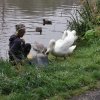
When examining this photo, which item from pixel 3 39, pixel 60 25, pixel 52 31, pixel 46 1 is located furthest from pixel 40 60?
pixel 46 1

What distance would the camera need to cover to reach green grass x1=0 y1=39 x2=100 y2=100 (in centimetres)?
668

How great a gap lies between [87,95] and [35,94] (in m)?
0.92

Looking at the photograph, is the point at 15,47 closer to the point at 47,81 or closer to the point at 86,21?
the point at 47,81

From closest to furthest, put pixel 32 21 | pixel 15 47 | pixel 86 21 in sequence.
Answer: pixel 15 47
pixel 86 21
pixel 32 21

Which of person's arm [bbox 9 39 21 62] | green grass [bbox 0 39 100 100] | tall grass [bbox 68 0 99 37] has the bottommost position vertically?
green grass [bbox 0 39 100 100]

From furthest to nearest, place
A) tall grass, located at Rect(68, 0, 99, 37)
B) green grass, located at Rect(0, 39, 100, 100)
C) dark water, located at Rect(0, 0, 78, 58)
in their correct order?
dark water, located at Rect(0, 0, 78, 58) < tall grass, located at Rect(68, 0, 99, 37) < green grass, located at Rect(0, 39, 100, 100)

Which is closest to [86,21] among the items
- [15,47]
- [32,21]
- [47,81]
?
[15,47]

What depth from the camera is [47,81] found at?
23.3ft

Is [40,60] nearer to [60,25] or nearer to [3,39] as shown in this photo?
[3,39]

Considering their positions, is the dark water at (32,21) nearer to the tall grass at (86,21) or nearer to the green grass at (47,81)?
the tall grass at (86,21)

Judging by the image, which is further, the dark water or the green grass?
the dark water

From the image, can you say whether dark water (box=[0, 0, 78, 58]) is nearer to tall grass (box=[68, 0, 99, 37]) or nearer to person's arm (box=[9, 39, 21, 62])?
tall grass (box=[68, 0, 99, 37])

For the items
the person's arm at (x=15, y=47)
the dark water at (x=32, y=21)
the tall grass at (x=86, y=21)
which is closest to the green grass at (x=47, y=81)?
the person's arm at (x=15, y=47)

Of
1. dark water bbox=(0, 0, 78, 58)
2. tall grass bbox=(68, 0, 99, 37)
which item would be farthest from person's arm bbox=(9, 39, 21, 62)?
tall grass bbox=(68, 0, 99, 37)
